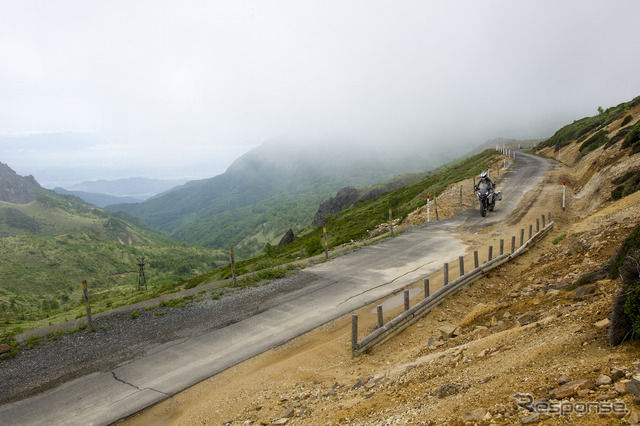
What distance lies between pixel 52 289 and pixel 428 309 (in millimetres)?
74774

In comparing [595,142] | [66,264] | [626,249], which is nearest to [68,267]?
[66,264]

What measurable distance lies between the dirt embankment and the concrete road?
0.58 metres

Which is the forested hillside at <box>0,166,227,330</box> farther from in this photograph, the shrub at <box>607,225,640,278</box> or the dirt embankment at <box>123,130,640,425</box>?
the shrub at <box>607,225,640,278</box>

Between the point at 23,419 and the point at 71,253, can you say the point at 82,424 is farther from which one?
the point at 71,253

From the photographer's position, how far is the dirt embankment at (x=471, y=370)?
4020mm

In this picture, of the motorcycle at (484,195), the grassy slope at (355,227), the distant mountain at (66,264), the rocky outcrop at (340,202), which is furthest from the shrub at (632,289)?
the rocky outcrop at (340,202)

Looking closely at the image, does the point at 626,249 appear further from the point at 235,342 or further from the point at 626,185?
the point at 626,185

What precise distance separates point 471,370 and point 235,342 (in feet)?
22.0

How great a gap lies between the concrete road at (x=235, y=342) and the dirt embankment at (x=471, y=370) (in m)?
0.58

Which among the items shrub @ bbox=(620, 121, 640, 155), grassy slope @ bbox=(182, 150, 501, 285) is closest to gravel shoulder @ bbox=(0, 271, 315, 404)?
grassy slope @ bbox=(182, 150, 501, 285)

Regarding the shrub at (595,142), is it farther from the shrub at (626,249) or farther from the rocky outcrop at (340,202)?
the rocky outcrop at (340,202)

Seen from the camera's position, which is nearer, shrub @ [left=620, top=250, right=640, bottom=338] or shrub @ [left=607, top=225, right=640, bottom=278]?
shrub @ [left=620, top=250, right=640, bottom=338]

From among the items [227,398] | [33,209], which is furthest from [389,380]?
[33,209]

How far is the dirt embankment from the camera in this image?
4.02 meters
